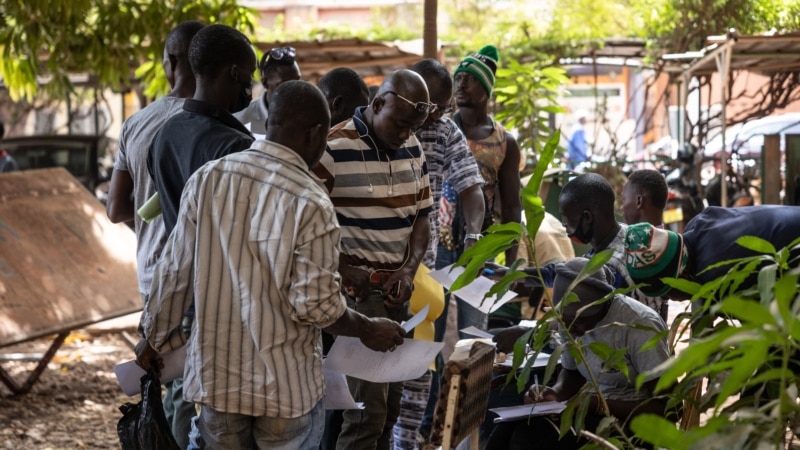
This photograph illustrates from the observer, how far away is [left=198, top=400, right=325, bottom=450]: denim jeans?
3.34 metres

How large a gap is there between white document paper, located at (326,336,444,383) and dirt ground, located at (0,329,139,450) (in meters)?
2.68

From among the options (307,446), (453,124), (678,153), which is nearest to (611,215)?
(453,124)

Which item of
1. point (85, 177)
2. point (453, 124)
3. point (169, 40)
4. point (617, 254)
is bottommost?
point (85, 177)

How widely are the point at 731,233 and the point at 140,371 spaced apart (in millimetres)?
2055

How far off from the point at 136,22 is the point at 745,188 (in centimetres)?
756

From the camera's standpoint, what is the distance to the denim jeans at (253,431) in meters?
3.34

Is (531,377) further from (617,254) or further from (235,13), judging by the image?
(235,13)

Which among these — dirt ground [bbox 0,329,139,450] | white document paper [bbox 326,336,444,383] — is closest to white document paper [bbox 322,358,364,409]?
white document paper [bbox 326,336,444,383]

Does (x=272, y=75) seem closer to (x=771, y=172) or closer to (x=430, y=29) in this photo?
(x=430, y=29)

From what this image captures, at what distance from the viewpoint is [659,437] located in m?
1.75

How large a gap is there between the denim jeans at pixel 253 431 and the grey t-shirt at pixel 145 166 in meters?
0.90

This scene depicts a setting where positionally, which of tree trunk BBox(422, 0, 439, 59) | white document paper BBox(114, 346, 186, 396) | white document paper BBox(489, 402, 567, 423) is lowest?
white document paper BBox(489, 402, 567, 423)

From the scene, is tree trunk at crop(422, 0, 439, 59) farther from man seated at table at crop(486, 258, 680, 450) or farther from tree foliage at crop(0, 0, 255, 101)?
man seated at table at crop(486, 258, 680, 450)

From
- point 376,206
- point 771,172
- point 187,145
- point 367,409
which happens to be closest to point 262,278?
point 187,145
